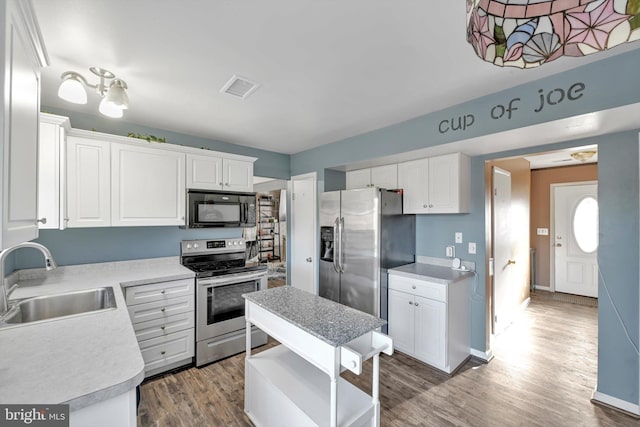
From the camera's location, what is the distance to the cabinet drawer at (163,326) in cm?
240

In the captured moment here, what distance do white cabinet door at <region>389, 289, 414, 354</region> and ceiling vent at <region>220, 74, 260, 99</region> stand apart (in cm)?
244

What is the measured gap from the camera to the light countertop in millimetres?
2609

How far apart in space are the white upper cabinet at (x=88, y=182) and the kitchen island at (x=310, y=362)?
1.72 metres

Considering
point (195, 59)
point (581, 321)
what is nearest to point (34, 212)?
point (195, 59)

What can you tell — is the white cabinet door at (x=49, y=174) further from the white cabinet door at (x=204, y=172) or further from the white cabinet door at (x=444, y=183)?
the white cabinet door at (x=444, y=183)

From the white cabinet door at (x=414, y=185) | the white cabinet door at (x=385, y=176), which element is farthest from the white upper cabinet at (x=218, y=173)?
the white cabinet door at (x=414, y=185)

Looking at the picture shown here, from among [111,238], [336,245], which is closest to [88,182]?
[111,238]

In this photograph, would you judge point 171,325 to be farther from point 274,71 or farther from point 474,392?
point 474,392

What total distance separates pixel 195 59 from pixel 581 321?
18.1ft

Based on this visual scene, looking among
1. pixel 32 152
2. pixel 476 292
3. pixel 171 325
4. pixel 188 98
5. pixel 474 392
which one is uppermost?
pixel 188 98

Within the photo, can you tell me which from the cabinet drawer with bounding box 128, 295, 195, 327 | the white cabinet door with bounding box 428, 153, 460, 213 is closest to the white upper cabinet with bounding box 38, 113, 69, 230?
the cabinet drawer with bounding box 128, 295, 195, 327

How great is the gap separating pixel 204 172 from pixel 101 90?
122cm

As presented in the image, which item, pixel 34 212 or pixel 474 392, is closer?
pixel 34 212

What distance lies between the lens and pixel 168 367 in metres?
2.54
